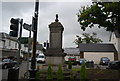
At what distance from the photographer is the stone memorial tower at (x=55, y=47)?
45.2 feet

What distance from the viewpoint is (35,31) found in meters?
7.26

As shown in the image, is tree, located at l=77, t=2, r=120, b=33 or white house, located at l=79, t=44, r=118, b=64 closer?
tree, located at l=77, t=2, r=120, b=33

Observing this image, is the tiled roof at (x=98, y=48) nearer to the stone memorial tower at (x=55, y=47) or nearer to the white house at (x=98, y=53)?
the white house at (x=98, y=53)

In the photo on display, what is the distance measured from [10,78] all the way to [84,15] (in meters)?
7.54

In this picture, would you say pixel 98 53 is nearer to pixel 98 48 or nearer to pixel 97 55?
pixel 97 55

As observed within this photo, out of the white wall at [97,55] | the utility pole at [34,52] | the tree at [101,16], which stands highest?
the tree at [101,16]

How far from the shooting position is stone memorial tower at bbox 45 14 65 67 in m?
13.8

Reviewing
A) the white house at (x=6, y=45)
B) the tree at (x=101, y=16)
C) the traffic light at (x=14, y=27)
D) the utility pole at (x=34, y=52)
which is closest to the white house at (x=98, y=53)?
the white house at (x=6, y=45)

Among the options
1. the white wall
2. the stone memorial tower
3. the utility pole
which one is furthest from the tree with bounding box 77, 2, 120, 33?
the white wall

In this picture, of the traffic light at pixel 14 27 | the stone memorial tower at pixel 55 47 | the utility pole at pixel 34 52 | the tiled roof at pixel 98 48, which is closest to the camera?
the utility pole at pixel 34 52

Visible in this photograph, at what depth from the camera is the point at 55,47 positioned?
14.1 meters

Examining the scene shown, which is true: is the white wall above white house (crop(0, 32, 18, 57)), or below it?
below

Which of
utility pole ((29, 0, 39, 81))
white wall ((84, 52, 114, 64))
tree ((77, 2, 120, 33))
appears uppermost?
tree ((77, 2, 120, 33))

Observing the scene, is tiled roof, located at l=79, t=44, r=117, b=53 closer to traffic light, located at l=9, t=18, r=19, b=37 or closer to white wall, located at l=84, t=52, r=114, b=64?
white wall, located at l=84, t=52, r=114, b=64
